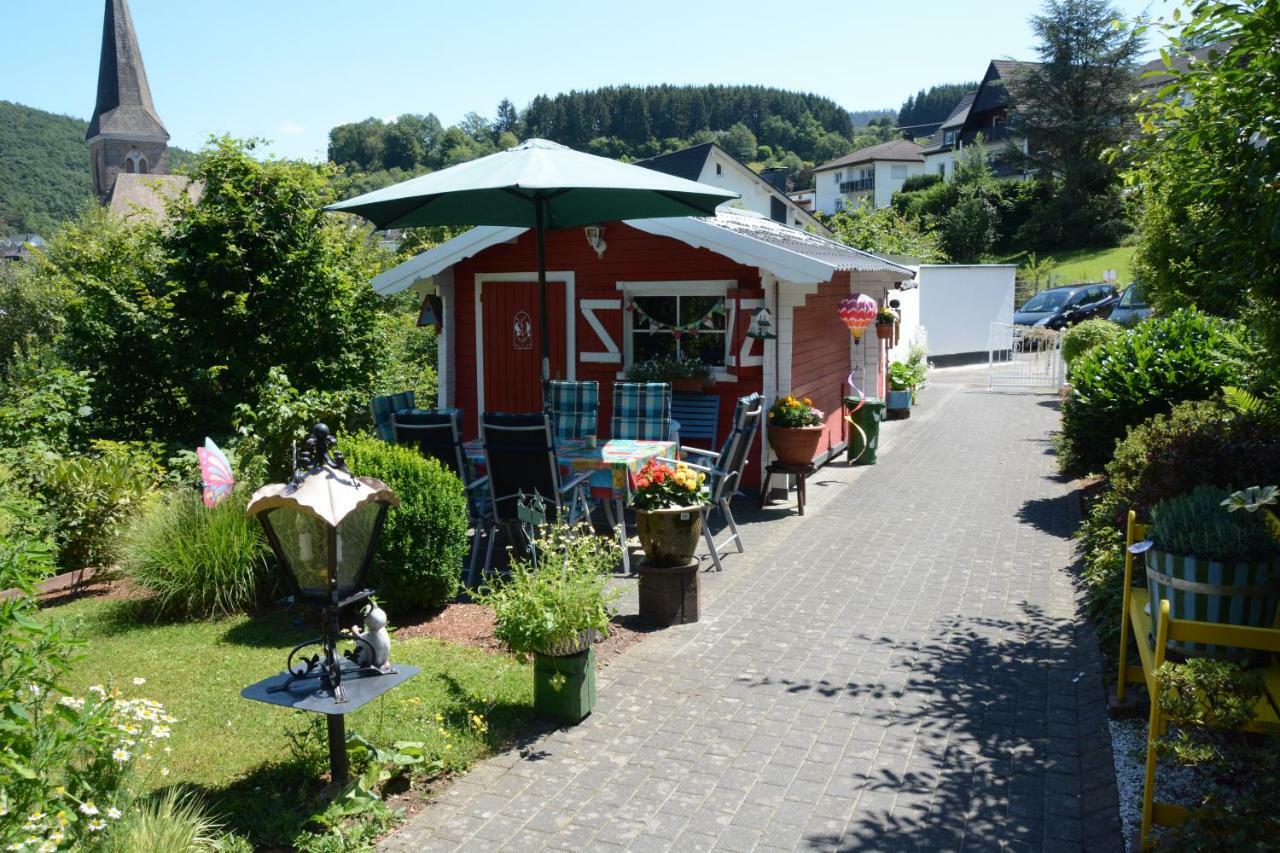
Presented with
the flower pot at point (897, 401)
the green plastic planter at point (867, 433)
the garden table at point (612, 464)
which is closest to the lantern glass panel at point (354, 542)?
the garden table at point (612, 464)

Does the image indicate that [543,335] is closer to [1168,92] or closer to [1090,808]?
[1168,92]

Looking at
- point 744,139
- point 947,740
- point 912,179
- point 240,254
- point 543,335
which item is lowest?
point 947,740

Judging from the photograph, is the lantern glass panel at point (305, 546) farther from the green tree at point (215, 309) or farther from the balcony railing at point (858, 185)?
the balcony railing at point (858, 185)

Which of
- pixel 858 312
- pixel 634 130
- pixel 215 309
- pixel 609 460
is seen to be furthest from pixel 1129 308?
pixel 634 130

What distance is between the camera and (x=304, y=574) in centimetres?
370

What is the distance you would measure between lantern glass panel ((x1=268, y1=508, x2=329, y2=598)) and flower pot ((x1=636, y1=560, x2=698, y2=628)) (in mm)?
2590

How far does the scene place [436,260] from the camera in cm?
1068

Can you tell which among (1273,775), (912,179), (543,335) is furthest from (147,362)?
(912,179)

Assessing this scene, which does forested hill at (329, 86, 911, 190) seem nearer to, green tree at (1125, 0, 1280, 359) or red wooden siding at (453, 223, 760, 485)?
red wooden siding at (453, 223, 760, 485)

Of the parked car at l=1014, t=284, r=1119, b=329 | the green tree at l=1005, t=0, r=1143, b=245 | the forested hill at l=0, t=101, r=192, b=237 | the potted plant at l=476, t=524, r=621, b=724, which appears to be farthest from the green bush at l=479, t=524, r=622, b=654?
the forested hill at l=0, t=101, r=192, b=237

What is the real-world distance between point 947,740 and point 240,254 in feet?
27.5

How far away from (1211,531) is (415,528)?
4.25 m

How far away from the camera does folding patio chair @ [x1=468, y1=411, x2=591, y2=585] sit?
655 cm

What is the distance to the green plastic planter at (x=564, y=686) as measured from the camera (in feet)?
14.9
